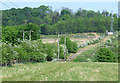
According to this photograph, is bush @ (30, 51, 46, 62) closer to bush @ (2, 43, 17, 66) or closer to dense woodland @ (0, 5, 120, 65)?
bush @ (2, 43, 17, 66)

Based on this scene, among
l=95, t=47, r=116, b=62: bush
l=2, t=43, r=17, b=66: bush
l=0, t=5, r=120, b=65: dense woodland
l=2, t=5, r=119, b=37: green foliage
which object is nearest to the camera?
l=2, t=43, r=17, b=66: bush

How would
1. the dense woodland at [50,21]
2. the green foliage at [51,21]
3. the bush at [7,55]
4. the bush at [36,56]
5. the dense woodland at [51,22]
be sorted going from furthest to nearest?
the green foliage at [51,21] → the dense woodland at [50,21] → the dense woodland at [51,22] → the bush at [36,56] → the bush at [7,55]

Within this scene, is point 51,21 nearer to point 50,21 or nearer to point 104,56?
point 50,21

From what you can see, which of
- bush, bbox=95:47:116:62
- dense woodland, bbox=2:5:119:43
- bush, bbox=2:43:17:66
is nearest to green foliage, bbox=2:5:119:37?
dense woodland, bbox=2:5:119:43

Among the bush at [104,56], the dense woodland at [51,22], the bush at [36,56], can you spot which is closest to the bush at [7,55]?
the bush at [36,56]

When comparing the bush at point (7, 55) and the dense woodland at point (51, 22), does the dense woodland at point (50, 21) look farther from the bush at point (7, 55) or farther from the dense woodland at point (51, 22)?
the bush at point (7, 55)

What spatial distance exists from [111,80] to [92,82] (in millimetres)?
999

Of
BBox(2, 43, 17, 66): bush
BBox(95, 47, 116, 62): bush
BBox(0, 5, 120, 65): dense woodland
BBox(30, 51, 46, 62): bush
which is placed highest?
BBox(0, 5, 120, 65): dense woodland

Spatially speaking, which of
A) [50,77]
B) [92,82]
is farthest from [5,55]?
[92,82]

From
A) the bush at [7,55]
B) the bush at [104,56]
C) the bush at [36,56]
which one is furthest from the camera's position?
the bush at [104,56]

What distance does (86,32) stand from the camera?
332ft

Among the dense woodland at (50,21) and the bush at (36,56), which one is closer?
the bush at (36,56)

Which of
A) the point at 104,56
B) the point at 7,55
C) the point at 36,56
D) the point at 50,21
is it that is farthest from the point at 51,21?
the point at 7,55

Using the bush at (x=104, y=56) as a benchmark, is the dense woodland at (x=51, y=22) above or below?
above
